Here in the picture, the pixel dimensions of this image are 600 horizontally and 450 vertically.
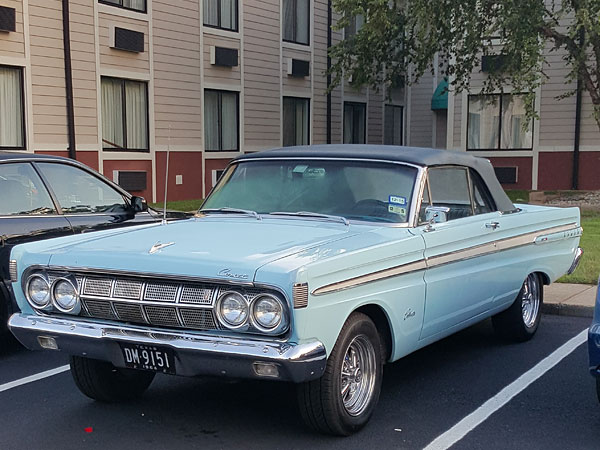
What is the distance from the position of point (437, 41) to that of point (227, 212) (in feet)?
46.6

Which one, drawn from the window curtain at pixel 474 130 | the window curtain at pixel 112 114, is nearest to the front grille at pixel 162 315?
the window curtain at pixel 112 114

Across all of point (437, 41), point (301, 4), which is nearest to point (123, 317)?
point (437, 41)

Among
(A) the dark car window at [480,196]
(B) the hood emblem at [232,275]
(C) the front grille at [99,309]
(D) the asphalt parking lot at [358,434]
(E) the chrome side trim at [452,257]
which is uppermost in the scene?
(A) the dark car window at [480,196]

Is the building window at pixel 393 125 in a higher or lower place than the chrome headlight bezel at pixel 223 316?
higher

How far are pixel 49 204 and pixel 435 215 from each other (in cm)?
333

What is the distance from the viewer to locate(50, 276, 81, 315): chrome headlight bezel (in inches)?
171

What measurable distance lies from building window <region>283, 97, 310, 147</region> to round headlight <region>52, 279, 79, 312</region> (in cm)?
1780

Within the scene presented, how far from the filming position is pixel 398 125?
28.0 m

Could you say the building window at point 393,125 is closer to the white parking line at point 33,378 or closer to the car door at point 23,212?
the car door at point 23,212

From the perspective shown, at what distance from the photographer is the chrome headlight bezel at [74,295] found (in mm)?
4355

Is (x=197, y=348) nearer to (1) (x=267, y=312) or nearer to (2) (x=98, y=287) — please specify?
(1) (x=267, y=312)

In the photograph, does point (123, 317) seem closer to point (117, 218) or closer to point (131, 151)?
point (117, 218)

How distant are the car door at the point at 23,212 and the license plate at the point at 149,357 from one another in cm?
236

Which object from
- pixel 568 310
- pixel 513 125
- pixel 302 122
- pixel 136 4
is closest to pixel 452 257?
pixel 568 310
